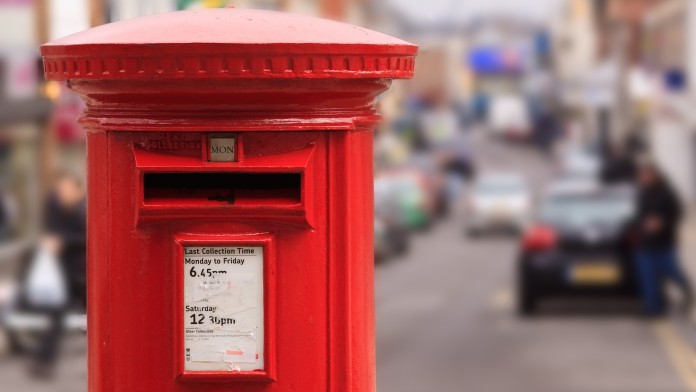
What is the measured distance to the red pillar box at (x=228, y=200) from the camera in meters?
2.98

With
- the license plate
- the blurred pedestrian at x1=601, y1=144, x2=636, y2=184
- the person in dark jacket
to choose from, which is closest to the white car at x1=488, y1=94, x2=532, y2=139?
the blurred pedestrian at x1=601, y1=144, x2=636, y2=184

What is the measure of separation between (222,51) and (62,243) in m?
8.43

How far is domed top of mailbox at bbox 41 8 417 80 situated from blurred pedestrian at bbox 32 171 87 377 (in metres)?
8.00

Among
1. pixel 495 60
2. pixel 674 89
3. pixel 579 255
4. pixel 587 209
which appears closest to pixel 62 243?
pixel 579 255

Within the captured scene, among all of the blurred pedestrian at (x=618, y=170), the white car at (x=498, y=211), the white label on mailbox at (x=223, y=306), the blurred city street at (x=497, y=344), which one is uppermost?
the white label on mailbox at (x=223, y=306)

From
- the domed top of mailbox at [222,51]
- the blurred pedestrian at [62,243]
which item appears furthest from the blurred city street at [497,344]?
the domed top of mailbox at [222,51]

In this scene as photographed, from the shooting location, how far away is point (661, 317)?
14297 mm

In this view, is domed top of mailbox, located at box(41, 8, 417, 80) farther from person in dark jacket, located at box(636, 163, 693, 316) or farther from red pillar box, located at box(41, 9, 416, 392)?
person in dark jacket, located at box(636, 163, 693, 316)

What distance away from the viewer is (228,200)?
3041 millimetres

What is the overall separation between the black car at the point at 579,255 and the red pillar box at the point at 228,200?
1135cm

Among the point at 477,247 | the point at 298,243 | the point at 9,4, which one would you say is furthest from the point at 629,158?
the point at 298,243

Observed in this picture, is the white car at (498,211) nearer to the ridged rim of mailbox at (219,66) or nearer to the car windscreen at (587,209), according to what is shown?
the car windscreen at (587,209)

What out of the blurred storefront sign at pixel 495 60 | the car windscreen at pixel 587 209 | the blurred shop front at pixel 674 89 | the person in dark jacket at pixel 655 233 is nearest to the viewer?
the person in dark jacket at pixel 655 233

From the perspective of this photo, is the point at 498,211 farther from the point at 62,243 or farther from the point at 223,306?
the point at 223,306
